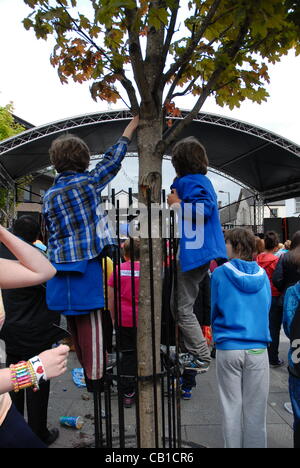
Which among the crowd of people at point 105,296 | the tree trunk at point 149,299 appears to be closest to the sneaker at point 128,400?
the crowd of people at point 105,296

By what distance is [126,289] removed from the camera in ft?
14.8

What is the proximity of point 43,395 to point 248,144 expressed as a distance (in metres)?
14.3

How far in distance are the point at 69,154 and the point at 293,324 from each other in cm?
197

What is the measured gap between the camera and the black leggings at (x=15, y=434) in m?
1.70

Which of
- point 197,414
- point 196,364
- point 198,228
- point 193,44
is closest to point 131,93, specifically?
point 193,44

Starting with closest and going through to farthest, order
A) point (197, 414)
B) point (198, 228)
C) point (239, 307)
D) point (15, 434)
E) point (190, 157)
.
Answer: point (15, 434)
point (198, 228)
point (190, 157)
point (239, 307)
point (197, 414)

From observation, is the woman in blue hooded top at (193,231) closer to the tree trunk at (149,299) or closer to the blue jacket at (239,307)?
the tree trunk at (149,299)

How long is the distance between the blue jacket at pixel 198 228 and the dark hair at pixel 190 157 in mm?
161

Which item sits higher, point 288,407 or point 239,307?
point 239,307

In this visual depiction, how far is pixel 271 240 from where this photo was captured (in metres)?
5.91

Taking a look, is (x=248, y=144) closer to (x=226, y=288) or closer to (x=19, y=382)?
(x=226, y=288)

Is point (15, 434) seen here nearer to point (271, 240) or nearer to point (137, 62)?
point (137, 62)

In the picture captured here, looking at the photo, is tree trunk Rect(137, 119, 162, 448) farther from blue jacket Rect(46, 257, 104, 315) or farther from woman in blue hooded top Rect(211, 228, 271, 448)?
woman in blue hooded top Rect(211, 228, 271, 448)

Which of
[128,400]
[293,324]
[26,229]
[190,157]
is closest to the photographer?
[190,157]
